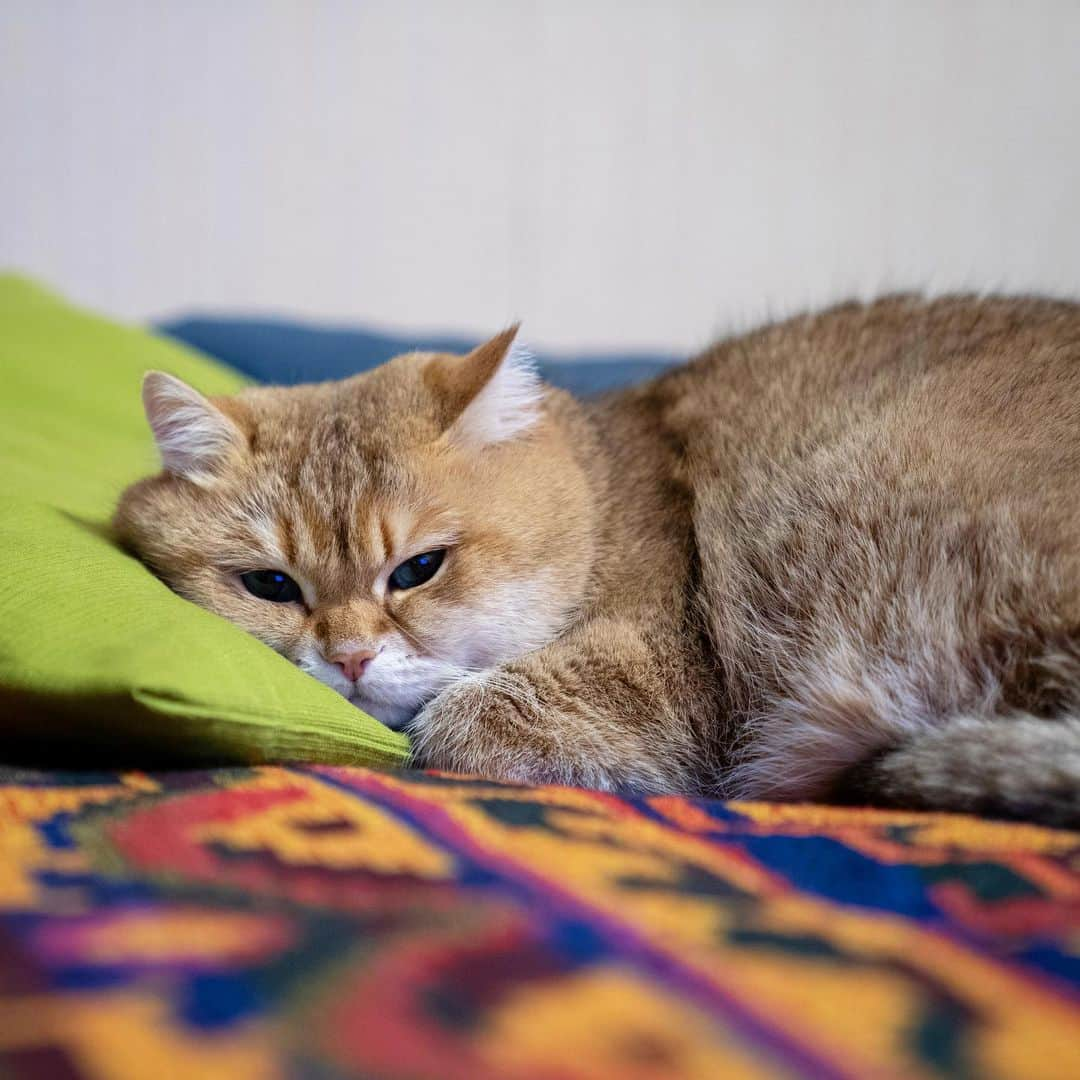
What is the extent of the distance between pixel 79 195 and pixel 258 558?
2.64 metres

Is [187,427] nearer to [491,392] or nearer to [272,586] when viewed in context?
[272,586]

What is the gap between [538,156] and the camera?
3.67 m

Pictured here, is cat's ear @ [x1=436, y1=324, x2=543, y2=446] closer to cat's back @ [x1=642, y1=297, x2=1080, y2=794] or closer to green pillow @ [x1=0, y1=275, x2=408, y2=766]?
cat's back @ [x1=642, y1=297, x2=1080, y2=794]

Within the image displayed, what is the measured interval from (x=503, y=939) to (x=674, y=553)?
0.90 meters

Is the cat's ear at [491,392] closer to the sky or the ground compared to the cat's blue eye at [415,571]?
closer to the sky

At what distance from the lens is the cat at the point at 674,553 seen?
4.02ft

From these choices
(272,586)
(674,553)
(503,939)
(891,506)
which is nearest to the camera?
(503,939)

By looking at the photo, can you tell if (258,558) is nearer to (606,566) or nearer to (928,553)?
(606,566)

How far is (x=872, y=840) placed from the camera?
958 millimetres

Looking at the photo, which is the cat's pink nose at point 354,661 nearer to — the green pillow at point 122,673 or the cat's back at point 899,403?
the green pillow at point 122,673

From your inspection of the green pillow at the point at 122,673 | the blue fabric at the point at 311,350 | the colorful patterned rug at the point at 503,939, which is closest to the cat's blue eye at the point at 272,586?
the green pillow at the point at 122,673

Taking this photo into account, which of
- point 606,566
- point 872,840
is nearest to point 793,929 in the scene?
point 872,840

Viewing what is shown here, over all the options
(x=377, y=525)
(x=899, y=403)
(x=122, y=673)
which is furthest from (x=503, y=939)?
(x=899, y=403)

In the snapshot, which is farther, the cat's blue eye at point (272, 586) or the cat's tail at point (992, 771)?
the cat's blue eye at point (272, 586)
